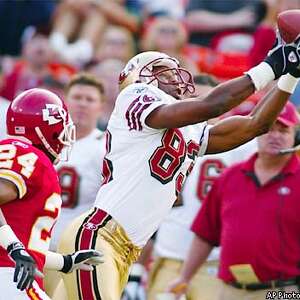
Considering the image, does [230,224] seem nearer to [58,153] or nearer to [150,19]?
[58,153]

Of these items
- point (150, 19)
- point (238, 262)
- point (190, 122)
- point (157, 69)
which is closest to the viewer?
point (190, 122)

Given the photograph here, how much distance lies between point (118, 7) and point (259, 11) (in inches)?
59.4

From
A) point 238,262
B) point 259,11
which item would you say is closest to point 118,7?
point 259,11

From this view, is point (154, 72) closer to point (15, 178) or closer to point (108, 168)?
point (108, 168)

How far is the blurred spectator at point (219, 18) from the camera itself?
11320 mm

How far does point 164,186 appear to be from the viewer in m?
Result: 5.93

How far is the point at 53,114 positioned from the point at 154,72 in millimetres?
602

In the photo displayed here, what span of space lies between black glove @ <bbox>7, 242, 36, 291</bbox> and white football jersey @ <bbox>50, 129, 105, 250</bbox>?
99.4 inches

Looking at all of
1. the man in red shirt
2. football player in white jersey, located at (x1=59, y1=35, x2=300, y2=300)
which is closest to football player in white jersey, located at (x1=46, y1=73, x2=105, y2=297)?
the man in red shirt

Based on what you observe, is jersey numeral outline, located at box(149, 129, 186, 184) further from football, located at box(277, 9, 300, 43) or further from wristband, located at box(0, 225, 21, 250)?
wristband, located at box(0, 225, 21, 250)

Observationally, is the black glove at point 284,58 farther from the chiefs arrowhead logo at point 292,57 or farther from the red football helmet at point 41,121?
the red football helmet at point 41,121

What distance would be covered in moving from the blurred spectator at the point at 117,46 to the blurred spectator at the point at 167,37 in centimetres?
23

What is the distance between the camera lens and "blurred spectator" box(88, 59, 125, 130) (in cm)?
1036

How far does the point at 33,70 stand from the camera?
11.2 metres
